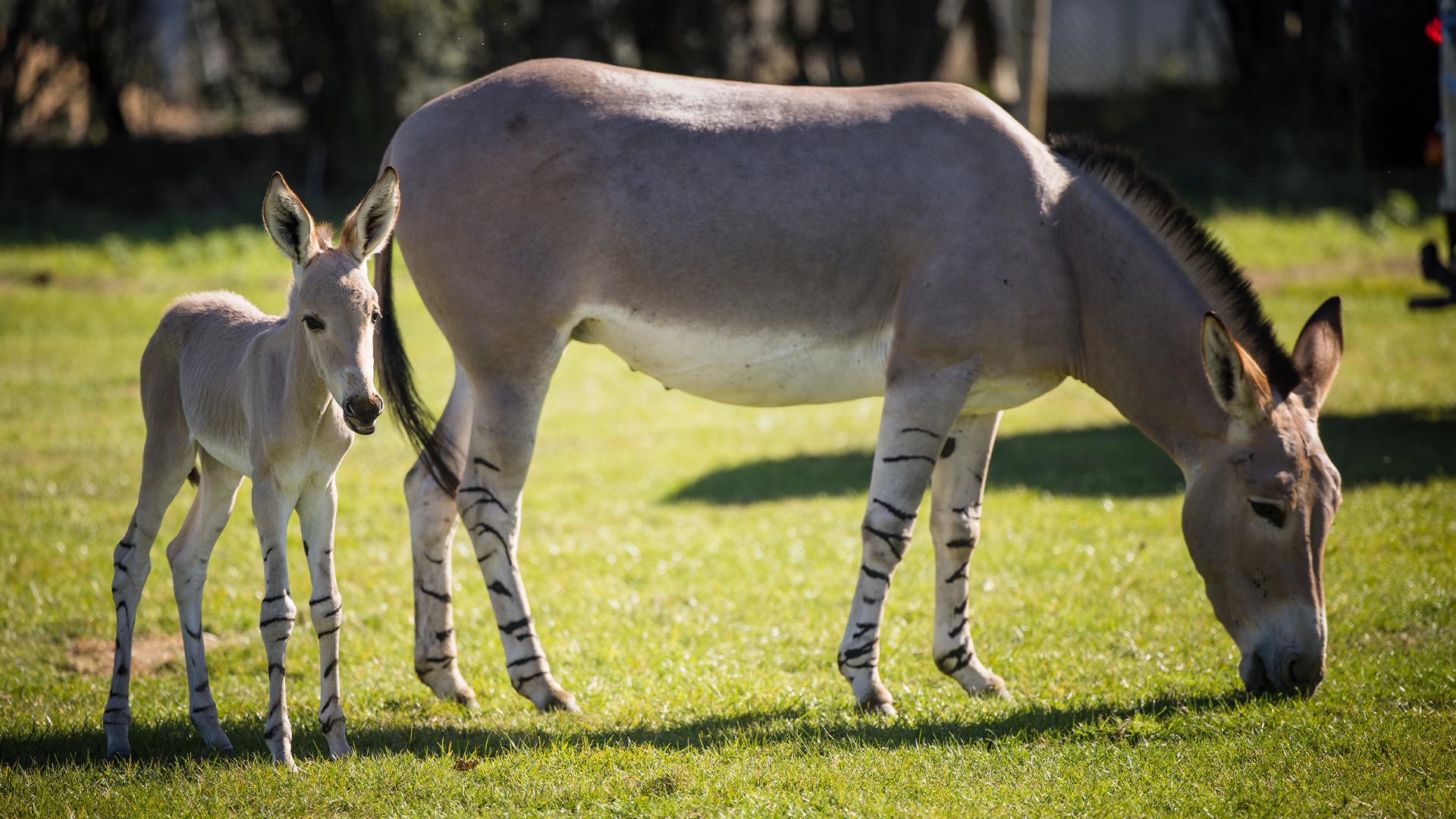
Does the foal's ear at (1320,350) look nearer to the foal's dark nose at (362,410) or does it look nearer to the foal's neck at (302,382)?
the foal's dark nose at (362,410)

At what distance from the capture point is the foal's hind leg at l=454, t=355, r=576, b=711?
5.98m

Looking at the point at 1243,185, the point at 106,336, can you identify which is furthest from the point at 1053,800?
the point at 1243,185

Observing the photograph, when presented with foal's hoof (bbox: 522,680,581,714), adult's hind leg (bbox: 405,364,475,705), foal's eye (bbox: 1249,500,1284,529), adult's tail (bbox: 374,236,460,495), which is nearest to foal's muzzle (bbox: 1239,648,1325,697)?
foal's eye (bbox: 1249,500,1284,529)

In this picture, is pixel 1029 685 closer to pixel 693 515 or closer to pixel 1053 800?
pixel 1053 800

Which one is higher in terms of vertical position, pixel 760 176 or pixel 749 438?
pixel 760 176

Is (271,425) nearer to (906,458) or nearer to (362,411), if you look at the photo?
(362,411)

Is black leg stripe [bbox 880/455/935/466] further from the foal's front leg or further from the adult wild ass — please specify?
the foal's front leg

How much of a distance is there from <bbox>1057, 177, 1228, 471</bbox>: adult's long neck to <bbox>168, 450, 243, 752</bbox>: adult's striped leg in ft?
13.3

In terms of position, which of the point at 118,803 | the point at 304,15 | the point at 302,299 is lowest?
the point at 118,803

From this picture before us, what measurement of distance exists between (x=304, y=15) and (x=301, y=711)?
19888 millimetres

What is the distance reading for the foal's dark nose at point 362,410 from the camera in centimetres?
442

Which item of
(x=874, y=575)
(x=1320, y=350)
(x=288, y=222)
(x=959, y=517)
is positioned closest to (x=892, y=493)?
(x=874, y=575)

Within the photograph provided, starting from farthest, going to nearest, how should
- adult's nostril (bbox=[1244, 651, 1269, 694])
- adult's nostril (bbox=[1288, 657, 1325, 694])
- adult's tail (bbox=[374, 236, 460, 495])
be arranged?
adult's tail (bbox=[374, 236, 460, 495]) < adult's nostril (bbox=[1244, 651, 1269, 694]) < adult's nostril (bbox=[1288, 657, 1325, 694])

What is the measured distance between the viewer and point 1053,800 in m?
4.73
